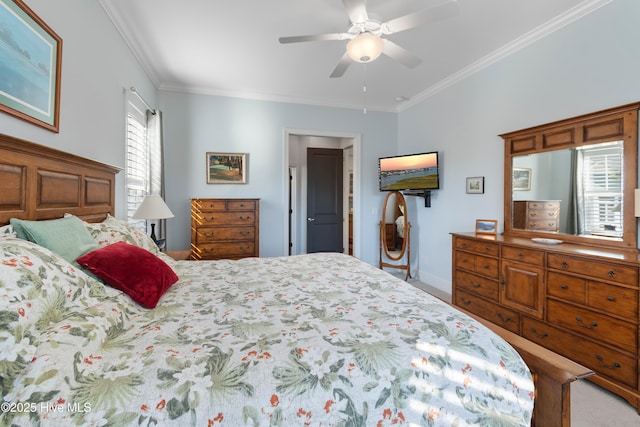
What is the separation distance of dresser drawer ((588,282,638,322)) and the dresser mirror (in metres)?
2.65

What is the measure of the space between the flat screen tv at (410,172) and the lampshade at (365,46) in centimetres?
224

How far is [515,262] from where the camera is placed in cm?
252

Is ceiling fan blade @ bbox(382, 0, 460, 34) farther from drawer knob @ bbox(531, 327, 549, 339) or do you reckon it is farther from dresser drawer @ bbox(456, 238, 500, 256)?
drawer knob @ bbox(531, 327, 549, 339)

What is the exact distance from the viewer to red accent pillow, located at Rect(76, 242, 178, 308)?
126cm

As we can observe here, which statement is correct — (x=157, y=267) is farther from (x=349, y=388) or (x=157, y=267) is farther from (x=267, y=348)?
(x=349, y=388)

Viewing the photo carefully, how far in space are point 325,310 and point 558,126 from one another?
2757 mm

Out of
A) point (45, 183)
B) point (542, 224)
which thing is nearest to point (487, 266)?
point (542, 224)

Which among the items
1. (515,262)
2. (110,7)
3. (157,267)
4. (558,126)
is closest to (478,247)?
(515,262)

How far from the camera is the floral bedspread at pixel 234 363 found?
2.39 ft

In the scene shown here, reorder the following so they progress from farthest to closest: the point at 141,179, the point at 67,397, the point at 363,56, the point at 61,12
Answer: the point at 141,179 < the point at 363,56 < the point at 61,12 < the point at 67,397

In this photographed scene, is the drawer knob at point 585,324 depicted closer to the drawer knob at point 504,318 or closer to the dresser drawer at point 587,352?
the dresser drawer at point 587,352

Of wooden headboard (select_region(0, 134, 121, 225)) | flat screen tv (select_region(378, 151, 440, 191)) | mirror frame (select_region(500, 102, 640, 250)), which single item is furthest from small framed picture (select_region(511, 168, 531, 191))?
wooden headboard (select_region(0, 134, 121, 225))

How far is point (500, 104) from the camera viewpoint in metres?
3.17

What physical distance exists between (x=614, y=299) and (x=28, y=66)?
366 cm
